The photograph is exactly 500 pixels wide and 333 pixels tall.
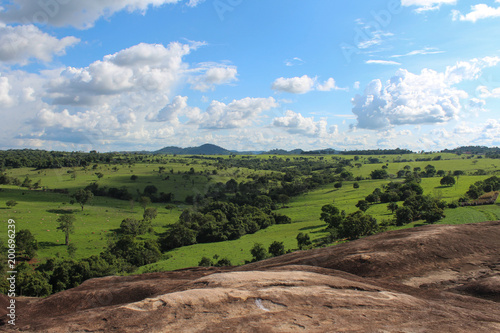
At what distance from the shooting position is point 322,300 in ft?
40.9

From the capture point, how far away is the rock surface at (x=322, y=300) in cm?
1031

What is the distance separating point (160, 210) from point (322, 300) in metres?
112

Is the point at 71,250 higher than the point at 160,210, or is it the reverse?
the point at 71,250

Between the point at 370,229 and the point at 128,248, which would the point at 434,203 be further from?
the point at 128,248

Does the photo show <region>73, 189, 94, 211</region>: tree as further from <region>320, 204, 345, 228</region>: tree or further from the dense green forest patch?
<region>320, 204, 345, 228</region>: tree

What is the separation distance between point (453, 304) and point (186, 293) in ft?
41.1

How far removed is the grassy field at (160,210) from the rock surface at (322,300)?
42772mm

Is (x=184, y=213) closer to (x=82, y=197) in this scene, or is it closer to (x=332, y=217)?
(x=82, y=197)

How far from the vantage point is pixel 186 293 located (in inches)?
487

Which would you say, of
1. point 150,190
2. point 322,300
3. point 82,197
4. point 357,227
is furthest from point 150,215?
point 322,300

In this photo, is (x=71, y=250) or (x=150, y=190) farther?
(x=150, y=190)

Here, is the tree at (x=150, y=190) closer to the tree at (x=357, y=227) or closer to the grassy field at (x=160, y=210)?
the grassy field at (x=160, y=210)

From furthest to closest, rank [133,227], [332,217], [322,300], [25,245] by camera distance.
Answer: [133,227] → [332,217] → [25,245] → [322,300]

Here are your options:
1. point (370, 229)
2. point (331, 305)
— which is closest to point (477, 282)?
point (331, 305)
